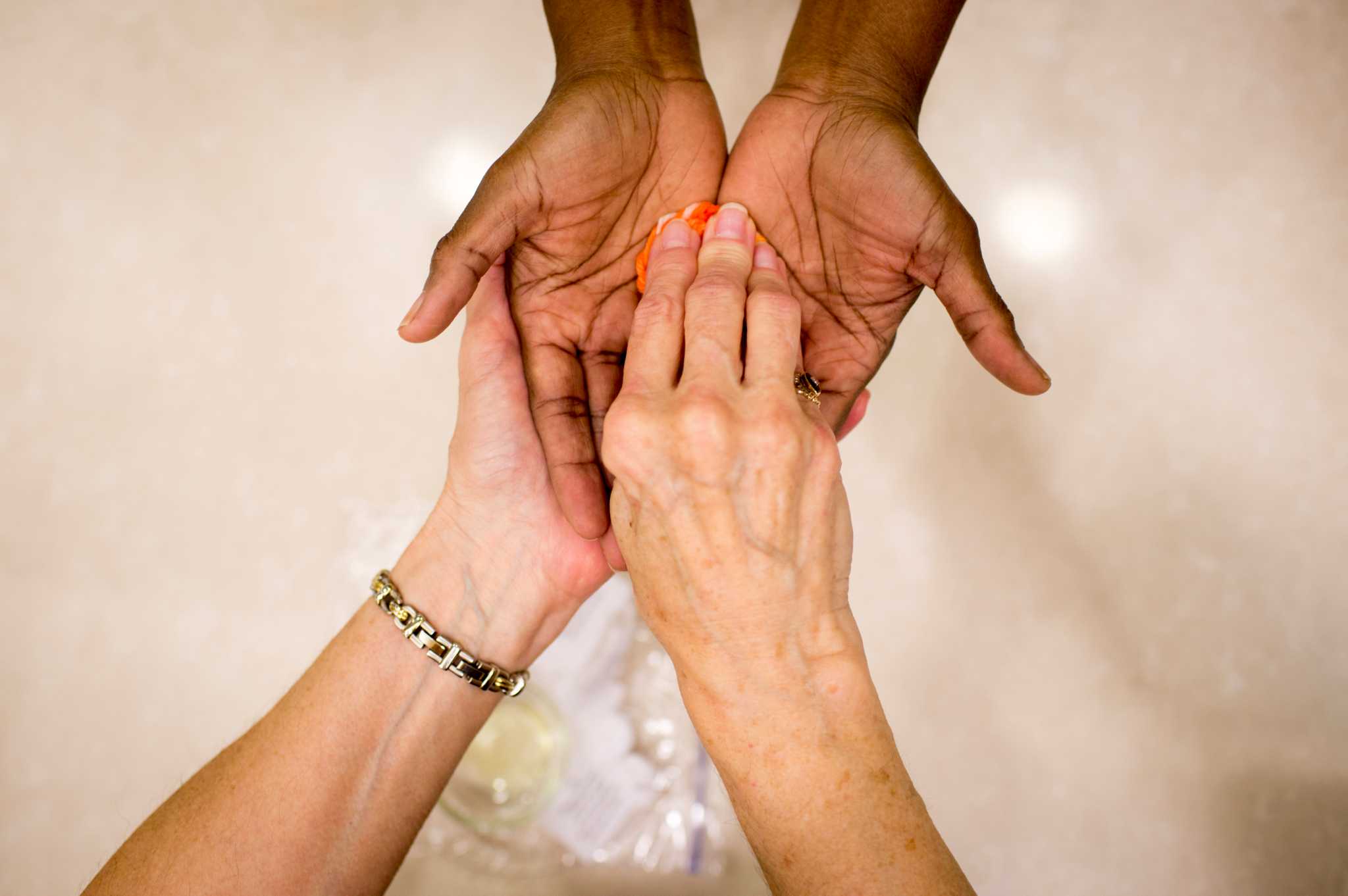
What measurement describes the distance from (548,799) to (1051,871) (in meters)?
0.66

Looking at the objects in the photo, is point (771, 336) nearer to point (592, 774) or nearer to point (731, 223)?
point (731, 223)

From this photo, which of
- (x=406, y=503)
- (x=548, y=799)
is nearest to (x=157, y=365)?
(x=406, y=503)

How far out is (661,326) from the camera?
0.71 m

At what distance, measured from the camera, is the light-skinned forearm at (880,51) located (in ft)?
2.94

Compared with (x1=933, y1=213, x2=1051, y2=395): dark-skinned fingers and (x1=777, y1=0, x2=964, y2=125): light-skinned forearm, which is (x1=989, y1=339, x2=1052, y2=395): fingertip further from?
(x1=777, y1=0, x2=964, y2=125): light-skinned forearm

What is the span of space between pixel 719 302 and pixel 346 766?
1.84 ft

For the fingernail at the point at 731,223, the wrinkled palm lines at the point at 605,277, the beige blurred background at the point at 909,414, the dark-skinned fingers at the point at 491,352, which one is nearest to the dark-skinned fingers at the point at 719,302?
the fingernail at the point at 731,223

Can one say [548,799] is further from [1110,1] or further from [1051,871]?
[1110,1]

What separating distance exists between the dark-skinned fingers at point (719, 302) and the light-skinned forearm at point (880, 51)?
0.22m

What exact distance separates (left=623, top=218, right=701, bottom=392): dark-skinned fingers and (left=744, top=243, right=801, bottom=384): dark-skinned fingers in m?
0.06


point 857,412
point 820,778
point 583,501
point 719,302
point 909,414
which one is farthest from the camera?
point 909,414

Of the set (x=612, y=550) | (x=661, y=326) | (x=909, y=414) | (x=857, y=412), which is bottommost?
(x=612, y=550)

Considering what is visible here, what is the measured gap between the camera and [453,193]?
1.26 metres

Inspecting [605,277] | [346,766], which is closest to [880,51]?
[605,277]
